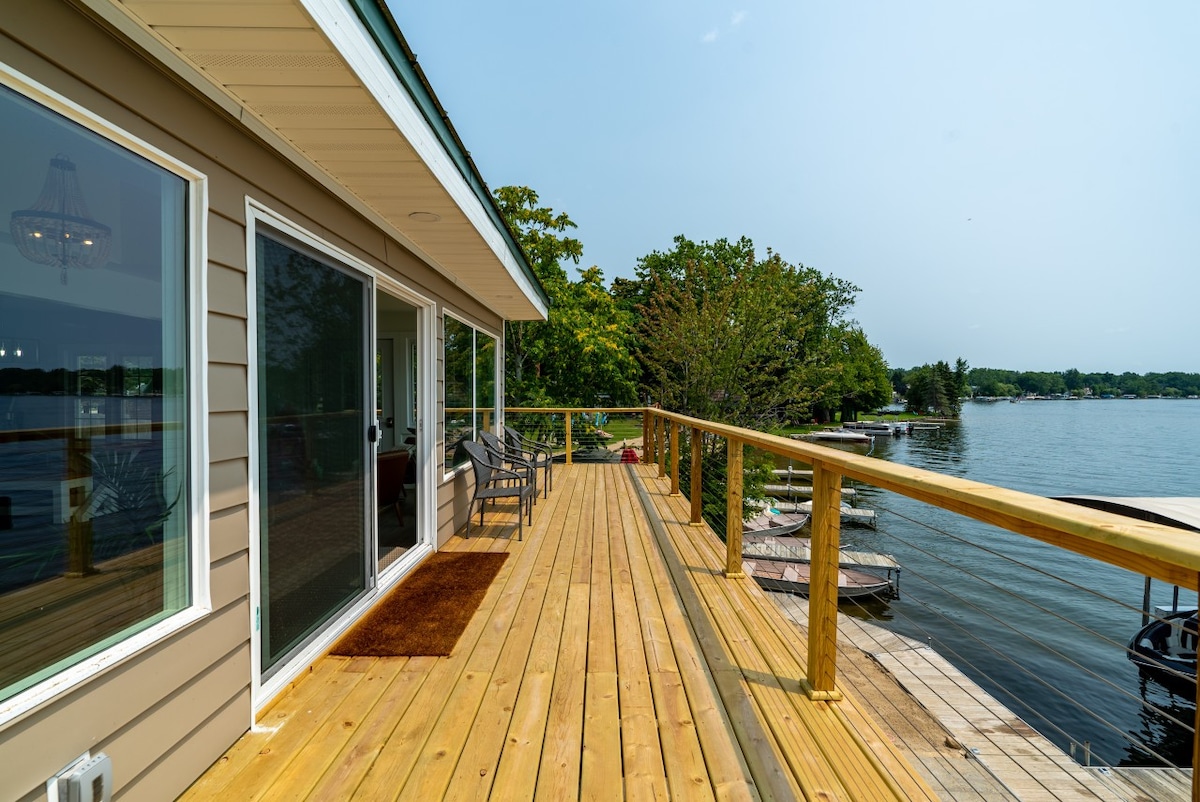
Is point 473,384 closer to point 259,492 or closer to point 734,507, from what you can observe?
point 734,507

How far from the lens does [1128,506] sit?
7.02 meters

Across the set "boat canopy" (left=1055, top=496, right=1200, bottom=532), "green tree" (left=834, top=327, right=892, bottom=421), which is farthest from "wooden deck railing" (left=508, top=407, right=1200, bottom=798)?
"green tree" (left=834, top=327, right=892, bottom=421)

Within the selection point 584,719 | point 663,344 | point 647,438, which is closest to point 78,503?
point 584,719

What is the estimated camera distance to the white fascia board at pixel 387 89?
141cm

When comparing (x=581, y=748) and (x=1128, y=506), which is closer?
(x=581, y=748)

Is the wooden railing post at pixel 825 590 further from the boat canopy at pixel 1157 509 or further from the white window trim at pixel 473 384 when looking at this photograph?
the boat canopy at pixel 1157 509

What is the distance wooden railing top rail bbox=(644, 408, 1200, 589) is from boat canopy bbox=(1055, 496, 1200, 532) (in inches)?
241

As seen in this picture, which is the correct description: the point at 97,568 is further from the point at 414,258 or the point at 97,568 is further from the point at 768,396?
the point at 768,396

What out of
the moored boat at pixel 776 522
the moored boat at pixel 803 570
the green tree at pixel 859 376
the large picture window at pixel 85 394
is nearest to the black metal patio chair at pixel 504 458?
the large picture window at pixel 85 394

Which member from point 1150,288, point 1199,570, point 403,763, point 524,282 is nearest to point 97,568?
point 403,763

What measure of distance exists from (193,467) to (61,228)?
72 cm

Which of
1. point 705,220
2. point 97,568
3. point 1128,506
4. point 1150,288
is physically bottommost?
point 1128,506

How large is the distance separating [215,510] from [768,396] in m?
13.8

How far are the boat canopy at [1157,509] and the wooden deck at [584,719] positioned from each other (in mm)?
5727
